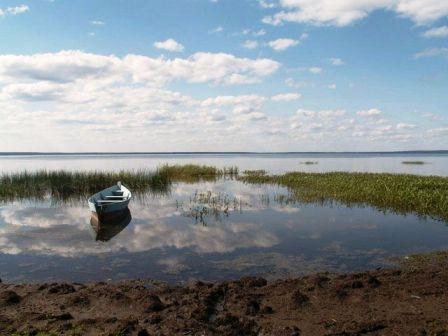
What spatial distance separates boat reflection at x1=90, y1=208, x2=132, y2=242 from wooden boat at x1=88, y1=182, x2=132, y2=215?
30 cm

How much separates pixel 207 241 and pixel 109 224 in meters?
6.06

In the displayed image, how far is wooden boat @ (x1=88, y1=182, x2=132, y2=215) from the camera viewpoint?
18.0 metres

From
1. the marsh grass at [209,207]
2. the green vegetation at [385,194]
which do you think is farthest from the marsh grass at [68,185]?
the green vegetation at [385,194]

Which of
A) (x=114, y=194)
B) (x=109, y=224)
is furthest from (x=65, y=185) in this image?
(x=109, y=224)

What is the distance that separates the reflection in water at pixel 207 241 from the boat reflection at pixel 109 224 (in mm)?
44

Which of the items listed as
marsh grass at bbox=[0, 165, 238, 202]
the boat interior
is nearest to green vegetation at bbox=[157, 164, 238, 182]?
marsh grass at bbox=[0, 165, 238, 202]

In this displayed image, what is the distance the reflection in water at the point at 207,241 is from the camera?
36.3 feet

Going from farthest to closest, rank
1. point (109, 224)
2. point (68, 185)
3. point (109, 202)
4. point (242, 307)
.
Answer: point (68, 185) < point (109, 202) < point (109, 224) < point (242, 307)

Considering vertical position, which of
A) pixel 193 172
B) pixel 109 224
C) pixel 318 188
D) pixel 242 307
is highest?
pixel 193 172

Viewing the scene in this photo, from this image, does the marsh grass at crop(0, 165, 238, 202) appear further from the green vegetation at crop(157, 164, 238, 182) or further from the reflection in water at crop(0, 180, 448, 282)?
the green vegetation at crop(157, 164, 238, 182)

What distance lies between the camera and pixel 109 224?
59.7ft

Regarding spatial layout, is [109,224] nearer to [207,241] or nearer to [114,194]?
[207,241]

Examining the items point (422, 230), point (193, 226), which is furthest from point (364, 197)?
point (193, 226)

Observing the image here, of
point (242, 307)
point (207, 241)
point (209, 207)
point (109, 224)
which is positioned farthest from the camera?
point (209, 207)
